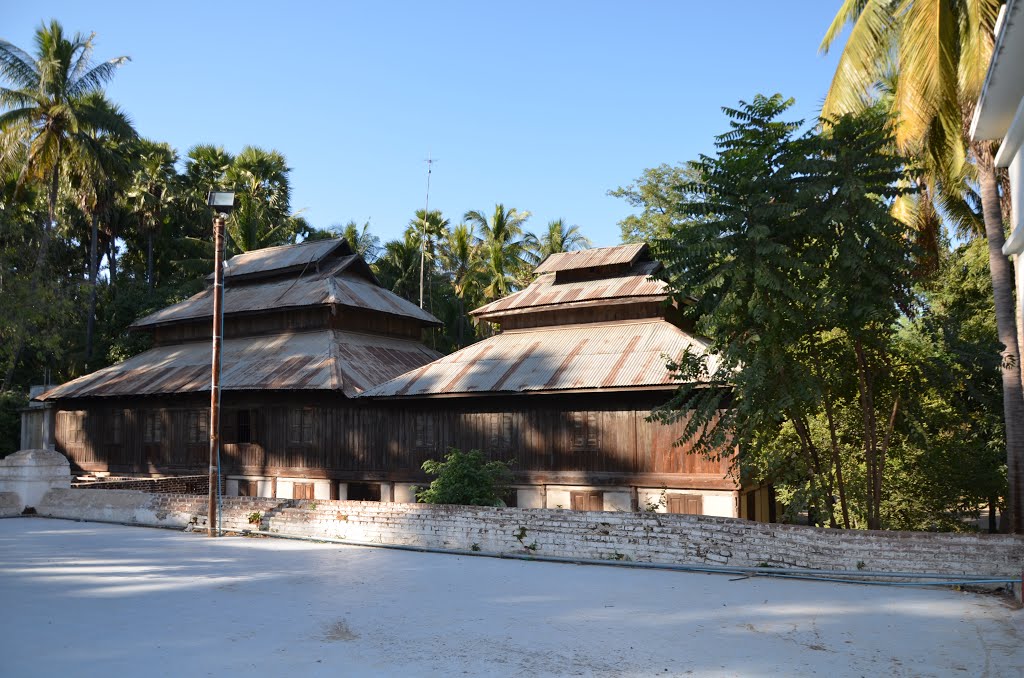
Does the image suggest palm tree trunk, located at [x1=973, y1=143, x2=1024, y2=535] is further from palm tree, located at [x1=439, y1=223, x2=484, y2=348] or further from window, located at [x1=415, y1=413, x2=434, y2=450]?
palm tree, located at [x1=439, y1=223, x2=484, y2=348]

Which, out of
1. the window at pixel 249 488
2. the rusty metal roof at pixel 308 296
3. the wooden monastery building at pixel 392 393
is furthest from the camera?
the rusty metal roof at pixel 308 296

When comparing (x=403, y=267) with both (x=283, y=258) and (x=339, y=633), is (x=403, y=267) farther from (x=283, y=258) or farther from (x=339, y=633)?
(x=339, y=633)

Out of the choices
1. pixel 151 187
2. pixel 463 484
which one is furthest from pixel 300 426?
pixel 151 187

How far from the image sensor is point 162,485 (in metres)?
23.7

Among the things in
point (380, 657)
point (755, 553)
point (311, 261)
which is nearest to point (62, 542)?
point (380, 657)

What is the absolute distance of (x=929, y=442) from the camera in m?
16.0

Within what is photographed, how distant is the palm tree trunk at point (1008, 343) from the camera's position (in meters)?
13.2

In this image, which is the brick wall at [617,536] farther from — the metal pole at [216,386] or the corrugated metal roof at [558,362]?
the corrugated metal roof at [558,362]

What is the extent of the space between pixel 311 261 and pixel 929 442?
898 inches

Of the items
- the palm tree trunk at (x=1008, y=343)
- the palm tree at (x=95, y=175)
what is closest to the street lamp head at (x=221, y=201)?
the palm tree trunk at (x=1008, y=343)

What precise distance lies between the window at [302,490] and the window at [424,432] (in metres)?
4.39

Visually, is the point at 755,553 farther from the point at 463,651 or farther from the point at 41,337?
the point at 41,337

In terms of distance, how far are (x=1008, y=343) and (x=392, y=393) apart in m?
15.6

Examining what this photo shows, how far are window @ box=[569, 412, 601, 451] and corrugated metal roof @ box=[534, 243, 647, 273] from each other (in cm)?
625
